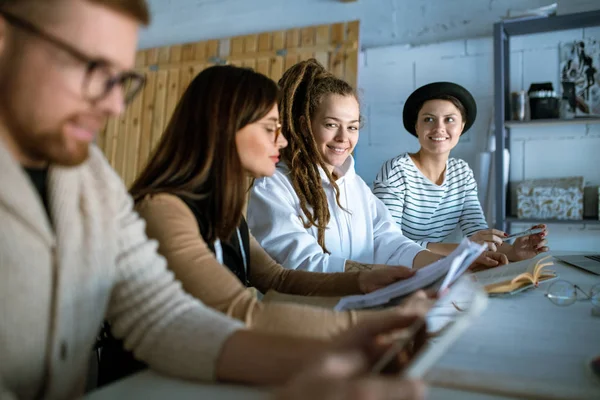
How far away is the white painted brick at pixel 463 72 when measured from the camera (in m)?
3.15

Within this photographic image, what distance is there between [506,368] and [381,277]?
478 mm

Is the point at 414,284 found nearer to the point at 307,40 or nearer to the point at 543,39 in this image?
the point at 543,39

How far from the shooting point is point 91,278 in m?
0.62

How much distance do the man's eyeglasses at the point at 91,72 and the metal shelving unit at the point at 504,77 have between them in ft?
8.49

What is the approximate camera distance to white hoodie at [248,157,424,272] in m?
1.39

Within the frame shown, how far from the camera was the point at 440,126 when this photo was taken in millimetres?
2279

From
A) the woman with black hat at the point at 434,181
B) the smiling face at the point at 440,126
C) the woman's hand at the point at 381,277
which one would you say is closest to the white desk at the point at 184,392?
the woman's hand at the point at 381,277

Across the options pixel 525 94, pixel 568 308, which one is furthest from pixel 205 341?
pixel 525 94

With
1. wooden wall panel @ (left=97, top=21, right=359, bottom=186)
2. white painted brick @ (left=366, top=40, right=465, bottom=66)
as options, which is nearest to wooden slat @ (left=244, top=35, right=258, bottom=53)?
wooden wall panel @ (left=97, top=21, right=359, bottom=186)

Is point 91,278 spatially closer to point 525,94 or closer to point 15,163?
point 15,163

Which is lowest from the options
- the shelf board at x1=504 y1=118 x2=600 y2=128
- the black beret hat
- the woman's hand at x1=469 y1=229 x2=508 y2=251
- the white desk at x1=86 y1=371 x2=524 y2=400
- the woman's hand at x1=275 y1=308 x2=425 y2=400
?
the white desk at x1=86 y1=371 x2=524 y2=400

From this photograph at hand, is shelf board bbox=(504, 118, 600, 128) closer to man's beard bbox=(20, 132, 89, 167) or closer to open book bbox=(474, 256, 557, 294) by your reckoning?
open book bbox=(474, 256, 557, 294)

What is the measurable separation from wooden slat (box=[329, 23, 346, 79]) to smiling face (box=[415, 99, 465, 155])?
1081 millimetres

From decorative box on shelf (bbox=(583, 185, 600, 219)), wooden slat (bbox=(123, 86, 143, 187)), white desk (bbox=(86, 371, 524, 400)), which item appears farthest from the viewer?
wooden slat (bbox=(123, 86, 143, 187))
